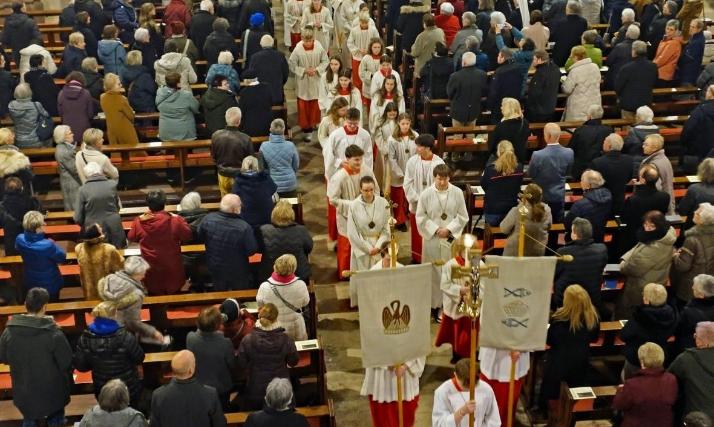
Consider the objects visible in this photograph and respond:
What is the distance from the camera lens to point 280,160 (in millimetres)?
11922

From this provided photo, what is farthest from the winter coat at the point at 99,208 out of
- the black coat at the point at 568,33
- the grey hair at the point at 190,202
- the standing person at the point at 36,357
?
the black coat at the point at 568,33

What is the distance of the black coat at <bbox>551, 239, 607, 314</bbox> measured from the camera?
9336 millimetres

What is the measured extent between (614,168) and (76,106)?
22.0 feet

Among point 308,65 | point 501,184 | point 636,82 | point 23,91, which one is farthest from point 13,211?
point 636,82

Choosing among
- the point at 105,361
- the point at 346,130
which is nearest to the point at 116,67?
the point at 346,130

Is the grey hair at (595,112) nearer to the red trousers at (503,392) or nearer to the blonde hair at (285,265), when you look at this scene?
the red trousers at (503,392)

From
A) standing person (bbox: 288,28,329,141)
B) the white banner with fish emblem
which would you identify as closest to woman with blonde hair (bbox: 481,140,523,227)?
the white banner with fish emblem

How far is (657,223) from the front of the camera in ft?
31.1

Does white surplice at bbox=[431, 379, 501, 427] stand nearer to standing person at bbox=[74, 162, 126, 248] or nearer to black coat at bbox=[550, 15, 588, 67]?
standing person at bbox=[74, 162, 126, 248]

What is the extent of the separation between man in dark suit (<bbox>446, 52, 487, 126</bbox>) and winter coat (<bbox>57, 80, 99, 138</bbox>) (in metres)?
4.67

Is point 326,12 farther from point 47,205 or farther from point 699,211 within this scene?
point 699,211

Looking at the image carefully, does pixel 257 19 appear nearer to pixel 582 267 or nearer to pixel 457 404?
pixel 582 267

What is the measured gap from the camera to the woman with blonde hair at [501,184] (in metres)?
10.7

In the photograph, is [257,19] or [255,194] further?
[257,19]
